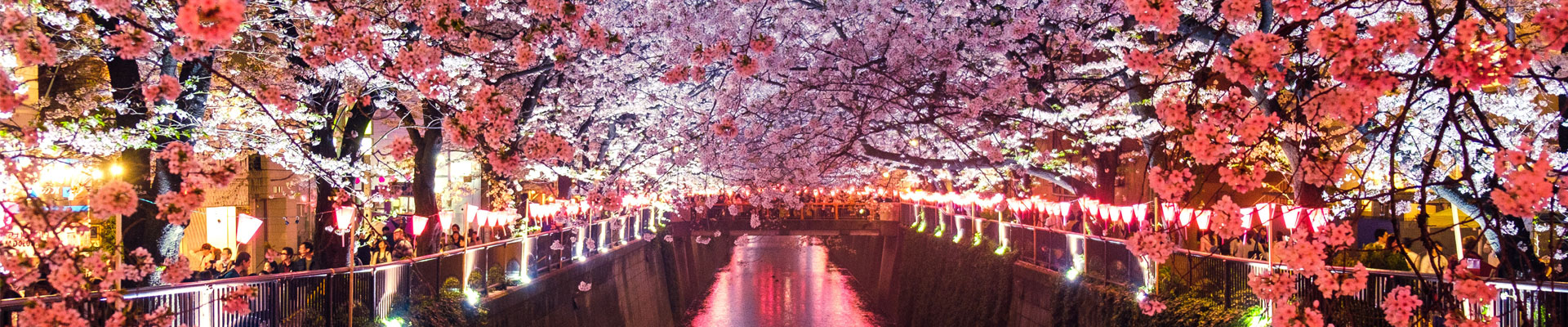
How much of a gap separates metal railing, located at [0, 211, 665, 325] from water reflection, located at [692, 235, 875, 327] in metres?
13.9

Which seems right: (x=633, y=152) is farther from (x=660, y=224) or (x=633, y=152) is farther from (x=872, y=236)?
(x=872, y=236)

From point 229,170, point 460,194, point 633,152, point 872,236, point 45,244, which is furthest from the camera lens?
point 872,236

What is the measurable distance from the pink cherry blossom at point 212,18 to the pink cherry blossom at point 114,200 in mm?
791

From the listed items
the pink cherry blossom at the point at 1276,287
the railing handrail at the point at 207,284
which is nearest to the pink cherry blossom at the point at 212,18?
the railing handrail at the point at 207,284

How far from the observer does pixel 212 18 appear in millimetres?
3623

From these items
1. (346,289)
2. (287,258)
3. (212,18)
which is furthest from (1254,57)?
(287,258)

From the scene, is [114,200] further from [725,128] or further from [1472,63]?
[725,128]

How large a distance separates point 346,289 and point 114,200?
703 cm

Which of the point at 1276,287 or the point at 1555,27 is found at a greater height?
the point at 1555,27

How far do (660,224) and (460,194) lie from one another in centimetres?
912

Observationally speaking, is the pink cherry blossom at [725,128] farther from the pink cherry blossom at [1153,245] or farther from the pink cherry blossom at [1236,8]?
the pink cherry blossom at [1236,8]

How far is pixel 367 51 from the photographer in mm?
5062

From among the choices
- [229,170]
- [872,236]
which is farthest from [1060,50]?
[872,236]

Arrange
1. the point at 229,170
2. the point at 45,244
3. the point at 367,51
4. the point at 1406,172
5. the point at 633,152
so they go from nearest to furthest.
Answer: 1. the point at 45,244
2. the point at 229,170
3. the point at 367,51
4. the point at 1406,172
5. the point at 633,152
